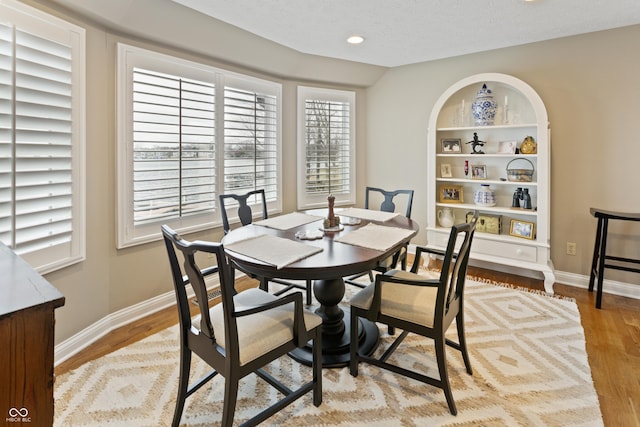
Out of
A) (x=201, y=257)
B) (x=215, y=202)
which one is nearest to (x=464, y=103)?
(x=215, y=202)

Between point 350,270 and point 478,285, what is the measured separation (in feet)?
7.52

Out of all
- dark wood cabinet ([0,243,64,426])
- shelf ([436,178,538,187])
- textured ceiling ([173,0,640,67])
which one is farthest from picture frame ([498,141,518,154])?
dark wood cabinet ([0,243,64,426])

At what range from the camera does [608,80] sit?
10.7ft

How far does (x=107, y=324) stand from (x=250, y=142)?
2128 millimetres

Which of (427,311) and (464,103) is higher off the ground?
(464,103)

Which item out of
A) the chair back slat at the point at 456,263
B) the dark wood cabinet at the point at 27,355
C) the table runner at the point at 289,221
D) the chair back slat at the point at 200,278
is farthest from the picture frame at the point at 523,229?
the dark wood cabinet at the point at 27,355

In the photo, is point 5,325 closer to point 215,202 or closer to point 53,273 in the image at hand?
point 53,273

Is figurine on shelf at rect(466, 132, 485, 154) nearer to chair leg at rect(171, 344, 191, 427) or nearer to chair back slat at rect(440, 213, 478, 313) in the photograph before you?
chair back slat at rect(440, 213, 478, 313)

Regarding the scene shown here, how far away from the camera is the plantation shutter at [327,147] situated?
4.38m

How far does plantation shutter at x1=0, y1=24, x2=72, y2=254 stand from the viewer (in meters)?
1.88

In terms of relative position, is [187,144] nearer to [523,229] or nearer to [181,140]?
[181,140]

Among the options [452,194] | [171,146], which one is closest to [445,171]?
[452,194]

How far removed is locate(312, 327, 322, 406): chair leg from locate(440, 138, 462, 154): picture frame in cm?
308

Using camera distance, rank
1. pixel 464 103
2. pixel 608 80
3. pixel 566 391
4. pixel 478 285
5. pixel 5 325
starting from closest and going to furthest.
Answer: pixel 5 325, pixel 566 391, pixel 608 80, pixel 478 285, pixel 464 103
